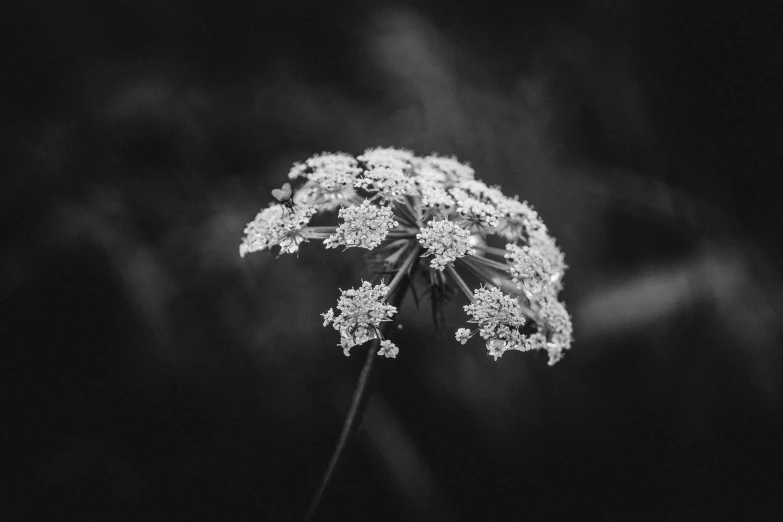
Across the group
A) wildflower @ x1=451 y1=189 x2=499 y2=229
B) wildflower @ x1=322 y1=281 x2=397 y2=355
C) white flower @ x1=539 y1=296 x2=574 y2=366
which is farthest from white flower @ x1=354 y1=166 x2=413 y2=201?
white flower @ x1=539 y1=296 x2=574 y2=366

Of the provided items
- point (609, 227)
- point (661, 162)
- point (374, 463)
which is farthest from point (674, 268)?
point (374, 463)

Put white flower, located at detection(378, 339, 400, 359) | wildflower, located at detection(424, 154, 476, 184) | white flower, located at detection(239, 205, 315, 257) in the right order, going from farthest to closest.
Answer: wildflower, located at detection(424, 154, 476, 184) → white flower, located at detection(239, 205, 315, 257) → white flower, located at detection(378, 339, 400, 359)

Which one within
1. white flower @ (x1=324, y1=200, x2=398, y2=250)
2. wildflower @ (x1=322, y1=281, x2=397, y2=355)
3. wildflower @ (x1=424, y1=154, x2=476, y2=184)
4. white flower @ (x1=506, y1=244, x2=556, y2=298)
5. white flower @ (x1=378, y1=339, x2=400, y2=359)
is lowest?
white flower @ (x1=378, y1=339, x2=400, y2=359)

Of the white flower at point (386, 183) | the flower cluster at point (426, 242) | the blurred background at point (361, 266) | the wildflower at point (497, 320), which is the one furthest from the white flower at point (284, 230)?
the blurred background at point (361, 266)

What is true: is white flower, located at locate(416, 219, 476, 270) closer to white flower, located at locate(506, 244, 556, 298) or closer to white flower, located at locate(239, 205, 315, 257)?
white flower, located at locate(506, 244, 556, 298)

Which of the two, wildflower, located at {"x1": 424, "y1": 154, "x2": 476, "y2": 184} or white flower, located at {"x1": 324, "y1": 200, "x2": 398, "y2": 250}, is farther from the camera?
wildflower, located at {"x1": 424, "y1": 154, "x2": 476, "y2": 184}

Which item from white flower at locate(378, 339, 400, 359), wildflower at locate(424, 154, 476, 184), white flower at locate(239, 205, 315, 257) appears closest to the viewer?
white flower at locate(378, 339, 400, 359)

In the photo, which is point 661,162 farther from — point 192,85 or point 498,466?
point 192,85

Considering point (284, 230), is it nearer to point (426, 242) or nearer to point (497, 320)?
point (426, 242)
